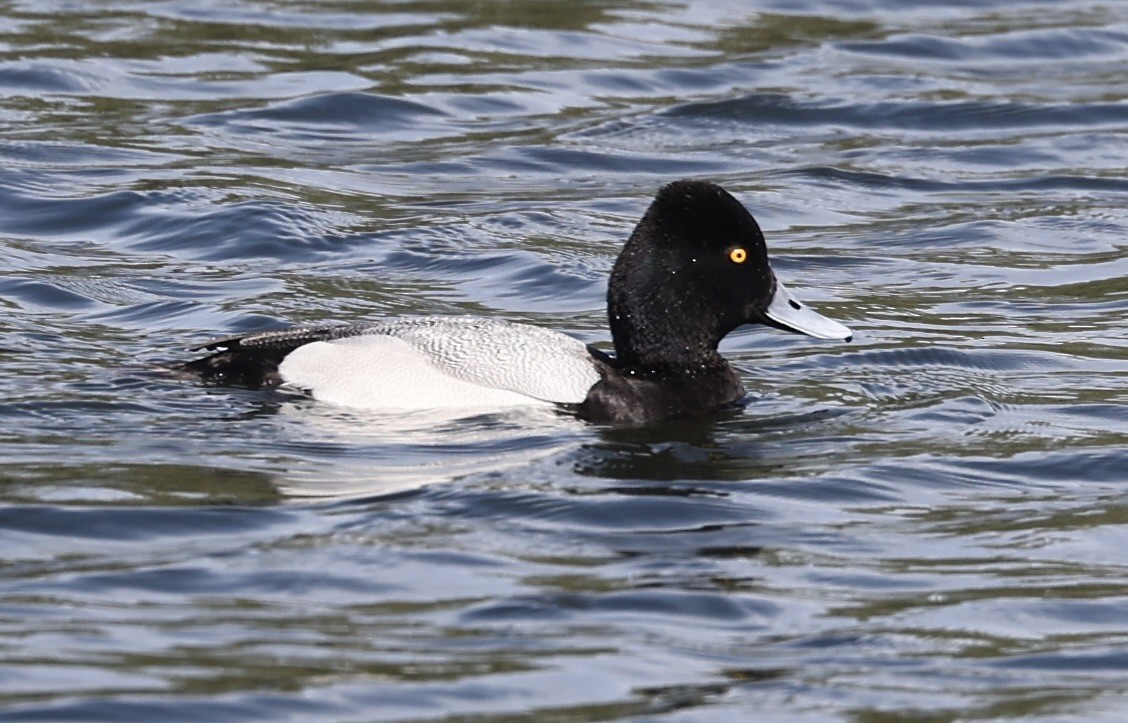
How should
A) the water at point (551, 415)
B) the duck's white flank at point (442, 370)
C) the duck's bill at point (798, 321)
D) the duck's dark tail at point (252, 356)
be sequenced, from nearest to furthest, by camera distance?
the water at point (551, 415) → the duck's white flank at point (442, 370) → the duck's dark tail at point (252, 356) → the duck's bill at point (798, 321)

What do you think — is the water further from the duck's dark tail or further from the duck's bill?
the duck's bill

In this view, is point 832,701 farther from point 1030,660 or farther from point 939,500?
point 939,500

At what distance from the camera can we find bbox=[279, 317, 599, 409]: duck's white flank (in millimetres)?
7438

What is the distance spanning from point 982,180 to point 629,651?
8374 mm

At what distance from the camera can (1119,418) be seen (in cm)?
786

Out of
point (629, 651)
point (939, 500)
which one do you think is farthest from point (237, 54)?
point (629, 651)

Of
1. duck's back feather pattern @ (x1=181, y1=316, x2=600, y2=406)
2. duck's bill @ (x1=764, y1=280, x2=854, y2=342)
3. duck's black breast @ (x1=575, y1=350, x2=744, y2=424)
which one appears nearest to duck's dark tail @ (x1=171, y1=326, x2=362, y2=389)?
duck's back feather pattern @ (x1=181, y1=316, x2=600, y2=406)

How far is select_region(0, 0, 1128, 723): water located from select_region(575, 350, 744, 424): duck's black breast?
123mm

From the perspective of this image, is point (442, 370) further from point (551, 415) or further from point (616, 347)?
point (616, 347)

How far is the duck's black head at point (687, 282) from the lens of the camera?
25.5 ft

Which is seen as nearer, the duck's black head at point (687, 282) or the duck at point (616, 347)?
the duck at point (616, 347)

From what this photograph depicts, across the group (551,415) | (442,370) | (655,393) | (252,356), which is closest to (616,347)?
(655,393)

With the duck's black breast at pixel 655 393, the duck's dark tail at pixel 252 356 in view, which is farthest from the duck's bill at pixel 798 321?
the duck's dark tail at pixel 252 356

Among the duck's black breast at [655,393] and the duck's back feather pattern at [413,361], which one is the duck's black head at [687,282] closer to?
the duck's black breast at [655,393]
